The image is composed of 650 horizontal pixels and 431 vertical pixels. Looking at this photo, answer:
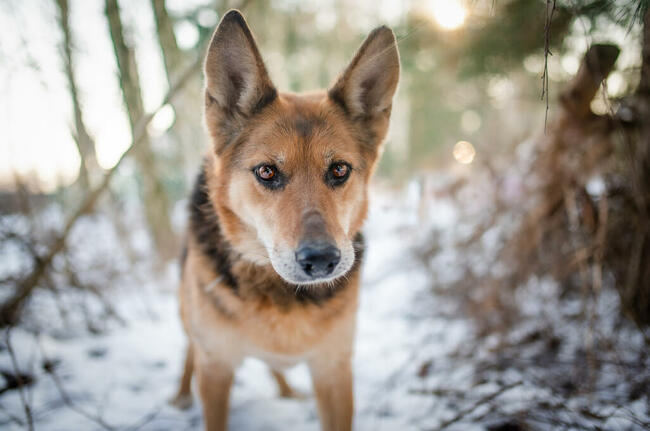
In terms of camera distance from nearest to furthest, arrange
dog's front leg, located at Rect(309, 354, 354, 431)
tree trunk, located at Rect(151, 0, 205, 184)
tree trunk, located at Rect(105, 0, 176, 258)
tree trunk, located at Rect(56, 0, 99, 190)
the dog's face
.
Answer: the dog's face, dog's front leg, located at Rect(309, 354, 354, 431), tree trunk, located at Rect(56, 0, 99, 190), tree trunk, located at Rect(105, 0, 176, 258), tree trunk, located at Rect(151, 0, 205, 184)

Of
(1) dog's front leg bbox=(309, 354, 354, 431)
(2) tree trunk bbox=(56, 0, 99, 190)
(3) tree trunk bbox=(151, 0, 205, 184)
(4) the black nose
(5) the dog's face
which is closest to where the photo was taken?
(4) the black nose

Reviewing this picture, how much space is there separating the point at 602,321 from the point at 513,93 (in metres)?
4.37

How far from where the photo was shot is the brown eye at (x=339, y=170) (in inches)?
77.7

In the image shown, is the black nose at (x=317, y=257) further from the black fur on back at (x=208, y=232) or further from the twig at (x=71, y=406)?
the twig at (x=71, y=406)

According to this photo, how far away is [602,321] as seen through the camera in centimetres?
290

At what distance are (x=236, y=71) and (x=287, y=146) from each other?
0.65m

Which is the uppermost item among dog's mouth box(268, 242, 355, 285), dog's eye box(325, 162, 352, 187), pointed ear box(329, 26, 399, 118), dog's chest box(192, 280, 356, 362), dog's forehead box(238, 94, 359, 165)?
pointed ear box(329, 26, 399, 118)

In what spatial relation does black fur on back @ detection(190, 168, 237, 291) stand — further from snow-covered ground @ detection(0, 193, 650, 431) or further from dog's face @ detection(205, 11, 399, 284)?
snow-covered ground @ detection(0, 193, 650, 431)

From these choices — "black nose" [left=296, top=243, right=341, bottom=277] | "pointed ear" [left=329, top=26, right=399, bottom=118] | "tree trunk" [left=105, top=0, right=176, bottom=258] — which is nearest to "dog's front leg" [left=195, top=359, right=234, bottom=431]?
"black nose" [left=296, top=243, right=341, bottom=277]

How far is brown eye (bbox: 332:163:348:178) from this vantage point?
6.48ft

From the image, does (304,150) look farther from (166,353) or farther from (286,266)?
(166,353)

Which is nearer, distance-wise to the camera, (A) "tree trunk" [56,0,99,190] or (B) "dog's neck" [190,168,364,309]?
(B) "dog's neck" [190,168,364,309]

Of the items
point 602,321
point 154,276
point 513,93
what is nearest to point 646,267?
point 602,321

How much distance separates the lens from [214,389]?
212 centimetres
